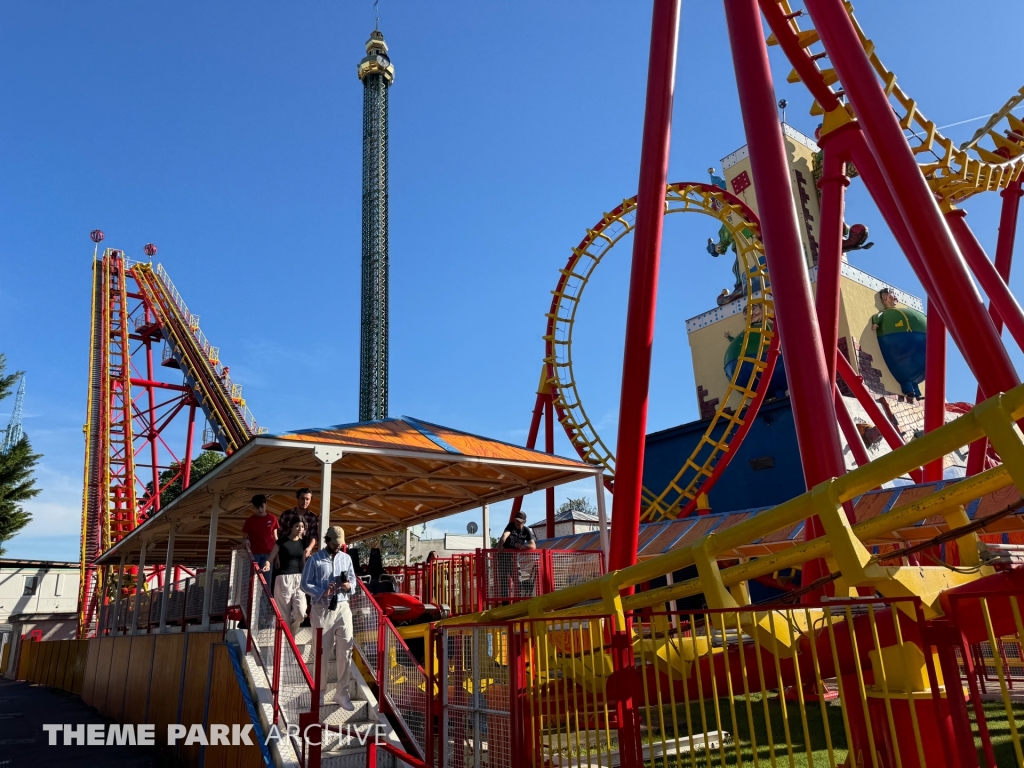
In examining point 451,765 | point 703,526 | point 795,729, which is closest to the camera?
point 451,765

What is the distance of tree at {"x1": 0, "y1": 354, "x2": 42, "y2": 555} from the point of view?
33000 mm

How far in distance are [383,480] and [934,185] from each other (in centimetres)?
1046

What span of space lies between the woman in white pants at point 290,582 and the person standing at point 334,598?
0.38m

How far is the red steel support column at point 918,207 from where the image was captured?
20.6 ft

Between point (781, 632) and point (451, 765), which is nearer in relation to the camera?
point (781, 632)

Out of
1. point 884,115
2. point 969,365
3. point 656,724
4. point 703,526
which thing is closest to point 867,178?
point 884,115

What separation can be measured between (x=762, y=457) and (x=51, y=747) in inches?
742

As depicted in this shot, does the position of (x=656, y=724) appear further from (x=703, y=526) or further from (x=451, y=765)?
(x=703, y=526)

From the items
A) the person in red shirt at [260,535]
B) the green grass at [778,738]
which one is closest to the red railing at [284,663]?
the person in red shirt at [260,535]

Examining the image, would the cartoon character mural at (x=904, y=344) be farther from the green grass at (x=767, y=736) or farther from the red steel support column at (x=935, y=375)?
the green grass at (x=767, y=736)

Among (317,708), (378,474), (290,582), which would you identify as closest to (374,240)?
(378,474)

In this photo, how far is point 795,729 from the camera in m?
8.58

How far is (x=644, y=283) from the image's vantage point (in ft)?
30.2

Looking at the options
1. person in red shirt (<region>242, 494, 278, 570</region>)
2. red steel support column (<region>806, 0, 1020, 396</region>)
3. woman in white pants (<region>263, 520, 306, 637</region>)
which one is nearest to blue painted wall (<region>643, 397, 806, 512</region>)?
red steel support column (<region>806, 0, 1020, 396</region>)
